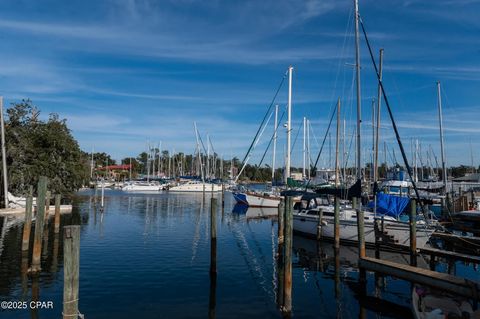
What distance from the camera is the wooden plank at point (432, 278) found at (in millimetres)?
12844

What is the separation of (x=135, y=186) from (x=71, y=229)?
94.5 m

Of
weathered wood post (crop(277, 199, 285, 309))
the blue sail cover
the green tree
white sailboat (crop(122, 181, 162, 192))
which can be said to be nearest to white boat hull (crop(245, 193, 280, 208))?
the green tree

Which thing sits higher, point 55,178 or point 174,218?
point 55,178

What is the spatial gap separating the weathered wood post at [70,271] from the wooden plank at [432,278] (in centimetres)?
1122

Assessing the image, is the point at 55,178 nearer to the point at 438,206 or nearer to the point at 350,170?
the point at 438,206

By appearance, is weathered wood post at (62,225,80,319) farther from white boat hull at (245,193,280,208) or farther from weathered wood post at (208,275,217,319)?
white boat hull at (245,193,280,208)

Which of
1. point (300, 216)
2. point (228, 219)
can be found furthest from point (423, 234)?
point (228, 219)

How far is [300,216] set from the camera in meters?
32.3

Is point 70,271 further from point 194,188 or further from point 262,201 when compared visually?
point 194,188

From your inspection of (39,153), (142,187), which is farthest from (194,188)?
(39,153)


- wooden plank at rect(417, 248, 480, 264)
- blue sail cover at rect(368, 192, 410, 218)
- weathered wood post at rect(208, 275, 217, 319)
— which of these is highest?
blue sail cover at rect(368, 192, 410, 218)

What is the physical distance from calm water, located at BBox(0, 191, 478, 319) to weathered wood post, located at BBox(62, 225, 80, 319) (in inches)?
190

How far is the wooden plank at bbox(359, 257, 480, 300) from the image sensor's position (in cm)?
1284

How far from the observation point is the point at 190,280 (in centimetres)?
1856
